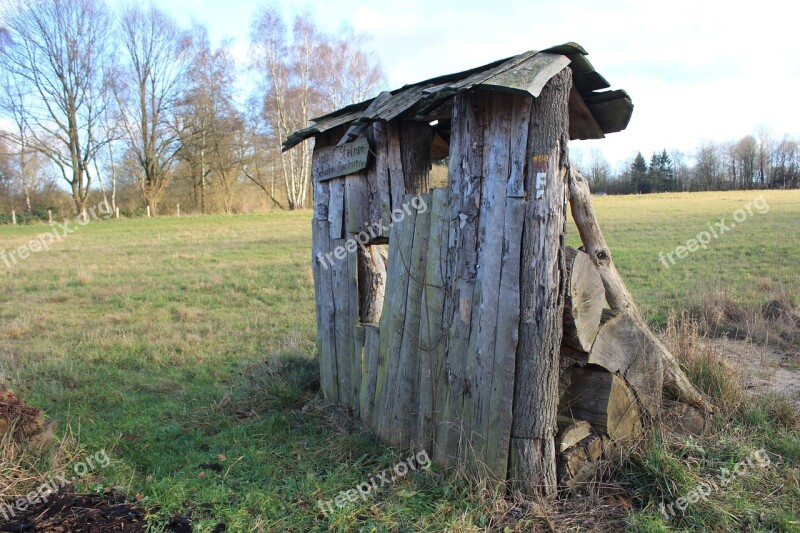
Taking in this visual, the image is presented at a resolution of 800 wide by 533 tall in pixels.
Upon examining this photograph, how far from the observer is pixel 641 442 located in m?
3.74

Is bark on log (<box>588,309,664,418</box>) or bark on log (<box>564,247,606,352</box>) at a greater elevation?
bark on log (<box>564,247,606,352</box>)

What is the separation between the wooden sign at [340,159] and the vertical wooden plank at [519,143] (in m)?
1.33

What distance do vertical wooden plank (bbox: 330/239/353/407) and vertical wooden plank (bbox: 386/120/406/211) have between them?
29.3 inches

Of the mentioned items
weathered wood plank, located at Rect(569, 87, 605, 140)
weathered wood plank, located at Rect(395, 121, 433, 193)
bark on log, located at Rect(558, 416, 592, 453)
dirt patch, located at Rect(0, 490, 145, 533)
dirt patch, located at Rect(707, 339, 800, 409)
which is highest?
weathered wood plank, located at Rect(569, 87, 605, 140)

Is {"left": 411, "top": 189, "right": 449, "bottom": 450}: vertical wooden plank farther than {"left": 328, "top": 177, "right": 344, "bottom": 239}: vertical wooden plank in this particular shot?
No

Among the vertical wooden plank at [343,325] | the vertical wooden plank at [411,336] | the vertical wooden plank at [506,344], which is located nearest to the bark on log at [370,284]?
the vertical wooden plank at [343,325]

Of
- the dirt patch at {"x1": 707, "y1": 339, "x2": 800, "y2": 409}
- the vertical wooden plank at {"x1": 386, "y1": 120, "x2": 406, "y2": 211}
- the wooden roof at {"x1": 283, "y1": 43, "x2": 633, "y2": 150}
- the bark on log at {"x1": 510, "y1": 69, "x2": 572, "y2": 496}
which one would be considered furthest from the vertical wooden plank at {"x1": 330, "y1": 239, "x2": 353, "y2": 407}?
the dirt patch at {"x1": 707, "y1": 339, "x2": 800, "y2": 409}

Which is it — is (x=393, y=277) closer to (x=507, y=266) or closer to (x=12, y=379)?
(x=507, y=266)

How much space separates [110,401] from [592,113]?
5.02m

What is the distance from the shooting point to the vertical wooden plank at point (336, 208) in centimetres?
462

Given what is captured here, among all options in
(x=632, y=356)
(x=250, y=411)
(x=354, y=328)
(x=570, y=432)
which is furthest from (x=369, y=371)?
(x=632, y=356)

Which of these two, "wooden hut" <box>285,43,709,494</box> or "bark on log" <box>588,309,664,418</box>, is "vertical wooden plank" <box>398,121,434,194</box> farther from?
"bark on log" <box>588,309,664,418</box>

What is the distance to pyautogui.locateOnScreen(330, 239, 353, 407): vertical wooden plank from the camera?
4660 mm

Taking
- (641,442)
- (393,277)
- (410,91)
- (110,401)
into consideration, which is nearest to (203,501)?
(393,277)
